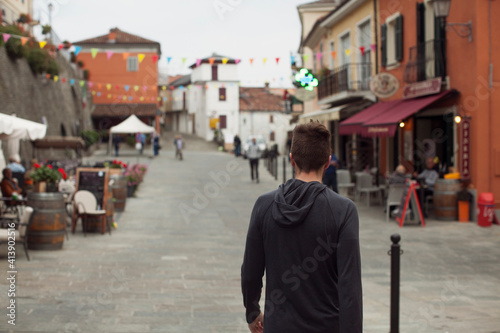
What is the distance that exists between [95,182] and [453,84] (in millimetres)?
8492

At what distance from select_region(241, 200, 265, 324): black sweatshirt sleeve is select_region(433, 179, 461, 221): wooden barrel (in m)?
11.5

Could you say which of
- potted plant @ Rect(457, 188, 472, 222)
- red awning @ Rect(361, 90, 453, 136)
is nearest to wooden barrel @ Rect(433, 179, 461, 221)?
potted plant @ Rect(457, 188, 472, 222)

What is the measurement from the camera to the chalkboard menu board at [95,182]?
12234mm

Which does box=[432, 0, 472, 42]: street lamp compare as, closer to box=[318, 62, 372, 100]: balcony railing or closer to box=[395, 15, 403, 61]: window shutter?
box=[395, 15, 403, 61]: window shutter

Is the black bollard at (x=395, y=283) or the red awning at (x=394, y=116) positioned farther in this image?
the red awning at (x=394, y=116)

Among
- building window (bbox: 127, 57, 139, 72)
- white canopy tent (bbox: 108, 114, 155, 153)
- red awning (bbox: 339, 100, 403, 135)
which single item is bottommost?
red awning (bbox: 339, 100, 403, 135)

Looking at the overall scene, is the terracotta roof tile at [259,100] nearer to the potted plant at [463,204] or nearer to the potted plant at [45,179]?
the potted plant at [463,204]

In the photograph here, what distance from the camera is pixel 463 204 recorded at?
1355 cm

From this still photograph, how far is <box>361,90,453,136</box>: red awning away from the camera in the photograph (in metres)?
14.3

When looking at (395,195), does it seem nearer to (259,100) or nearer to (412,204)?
(412,204)

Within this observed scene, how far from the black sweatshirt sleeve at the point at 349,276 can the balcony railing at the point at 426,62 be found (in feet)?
42.3

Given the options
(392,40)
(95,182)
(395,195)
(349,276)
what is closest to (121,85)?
(392,40)

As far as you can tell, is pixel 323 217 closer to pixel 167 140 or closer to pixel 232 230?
pixel 232 230

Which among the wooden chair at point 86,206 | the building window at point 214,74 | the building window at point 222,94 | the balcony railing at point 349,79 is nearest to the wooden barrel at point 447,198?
the balcony railing at point 349,79
